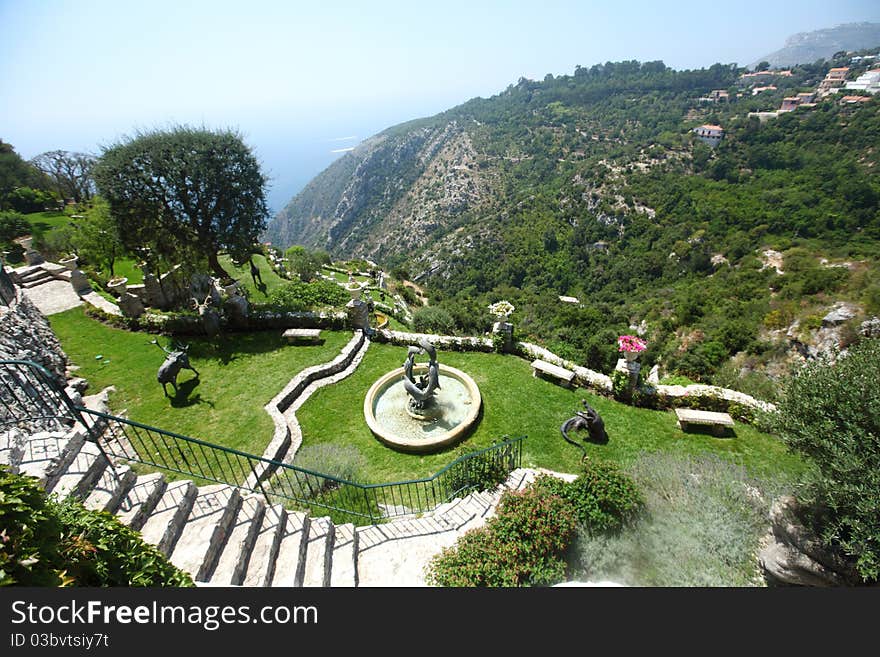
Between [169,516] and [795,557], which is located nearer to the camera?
[795,557]

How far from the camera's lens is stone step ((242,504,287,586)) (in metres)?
5.51

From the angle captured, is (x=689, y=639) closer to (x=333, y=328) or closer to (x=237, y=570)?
(x=237, y=570)

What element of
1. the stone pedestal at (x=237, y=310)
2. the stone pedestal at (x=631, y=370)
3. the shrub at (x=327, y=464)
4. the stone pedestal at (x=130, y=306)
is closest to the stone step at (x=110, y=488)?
the shrub at (x=327, y=464)

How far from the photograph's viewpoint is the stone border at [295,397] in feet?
29.5

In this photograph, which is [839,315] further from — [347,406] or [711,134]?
[711,134]

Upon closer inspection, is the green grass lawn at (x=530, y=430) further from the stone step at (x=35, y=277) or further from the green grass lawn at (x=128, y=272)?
the stone step at (x=35, y=277)

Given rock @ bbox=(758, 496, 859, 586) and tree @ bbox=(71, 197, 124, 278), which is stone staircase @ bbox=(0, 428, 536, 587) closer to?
rock @ bbox=(758, 496, 859, 586)

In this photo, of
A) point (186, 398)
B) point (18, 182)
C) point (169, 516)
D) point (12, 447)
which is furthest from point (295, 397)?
point (18, 182)

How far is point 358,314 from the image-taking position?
14.0 meters

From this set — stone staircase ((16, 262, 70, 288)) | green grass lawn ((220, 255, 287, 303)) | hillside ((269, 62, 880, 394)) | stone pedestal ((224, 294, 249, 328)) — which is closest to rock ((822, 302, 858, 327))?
hillside ((269, 62, 880, 394))

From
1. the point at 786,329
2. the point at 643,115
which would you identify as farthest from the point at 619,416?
the point at 643,115

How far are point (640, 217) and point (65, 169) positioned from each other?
8023 cm

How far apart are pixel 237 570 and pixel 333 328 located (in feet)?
32.2

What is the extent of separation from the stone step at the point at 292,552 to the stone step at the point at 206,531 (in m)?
0.95
